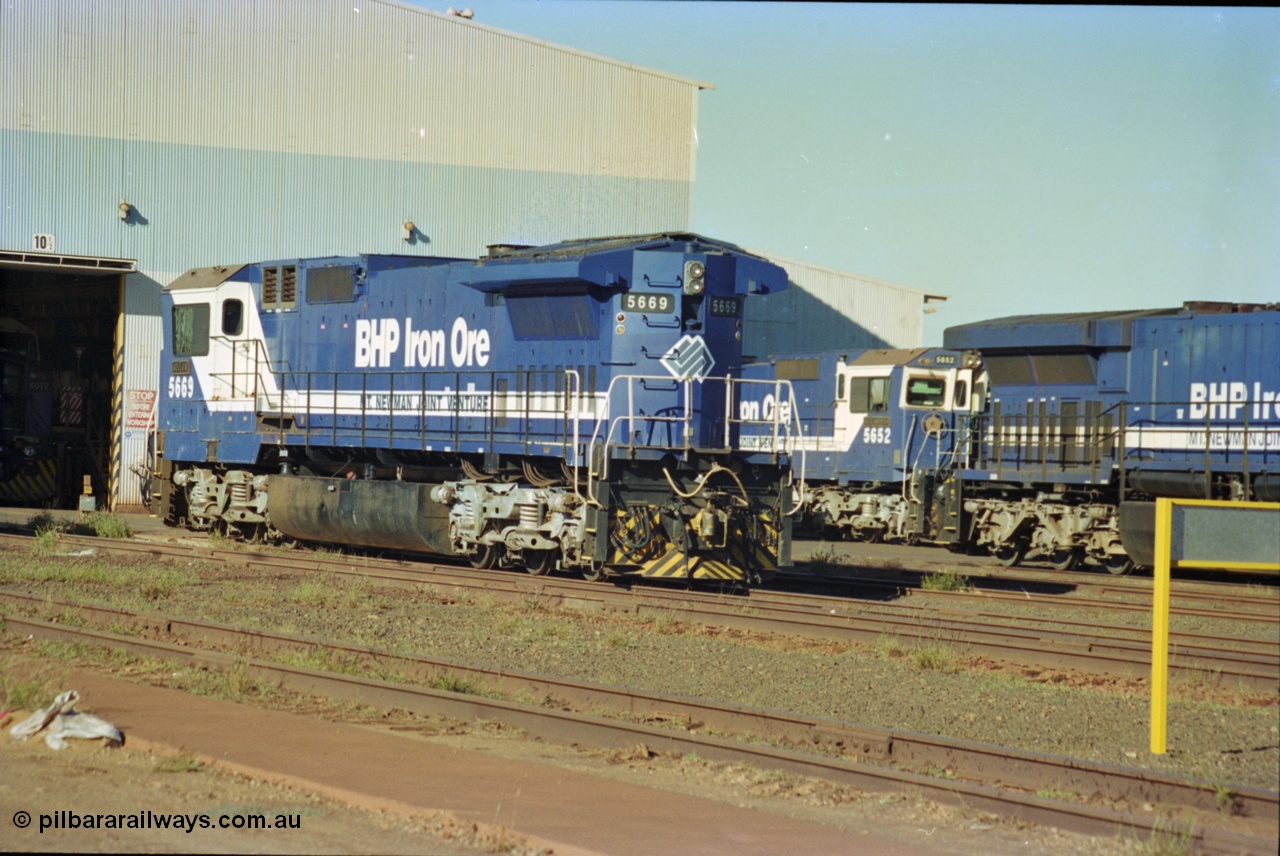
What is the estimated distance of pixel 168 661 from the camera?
9398 mm

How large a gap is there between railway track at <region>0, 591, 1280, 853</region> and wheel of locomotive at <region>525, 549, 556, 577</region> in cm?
467

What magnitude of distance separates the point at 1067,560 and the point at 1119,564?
2.49 ft

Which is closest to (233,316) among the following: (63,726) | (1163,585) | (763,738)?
(63,726)

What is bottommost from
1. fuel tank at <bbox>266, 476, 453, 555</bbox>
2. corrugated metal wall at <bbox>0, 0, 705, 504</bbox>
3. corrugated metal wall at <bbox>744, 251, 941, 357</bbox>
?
fuel tank at <bbox>266, 476, 453, 555</bbox>

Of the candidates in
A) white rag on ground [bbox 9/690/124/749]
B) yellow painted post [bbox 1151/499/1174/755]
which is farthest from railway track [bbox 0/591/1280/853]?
white rag on ground [bbox 9/690/124/749]

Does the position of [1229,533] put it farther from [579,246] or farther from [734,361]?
[579,246]

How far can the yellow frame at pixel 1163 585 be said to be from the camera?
679cm

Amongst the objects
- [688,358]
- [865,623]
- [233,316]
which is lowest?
[865,623]

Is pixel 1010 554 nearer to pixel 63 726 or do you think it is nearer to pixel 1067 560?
pixel 1067 560

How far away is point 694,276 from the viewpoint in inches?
536

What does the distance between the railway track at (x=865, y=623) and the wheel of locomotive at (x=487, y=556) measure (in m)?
0.21

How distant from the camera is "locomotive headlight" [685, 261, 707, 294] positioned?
13602 millimetres

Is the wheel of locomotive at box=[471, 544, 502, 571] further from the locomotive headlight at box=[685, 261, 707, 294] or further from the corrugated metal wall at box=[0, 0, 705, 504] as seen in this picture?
the corrugated metal wall at box=[0, 0, 705, 504]

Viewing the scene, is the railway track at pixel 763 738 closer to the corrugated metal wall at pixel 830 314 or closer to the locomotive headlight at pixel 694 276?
the locomotive headlight at pixel 694 276
